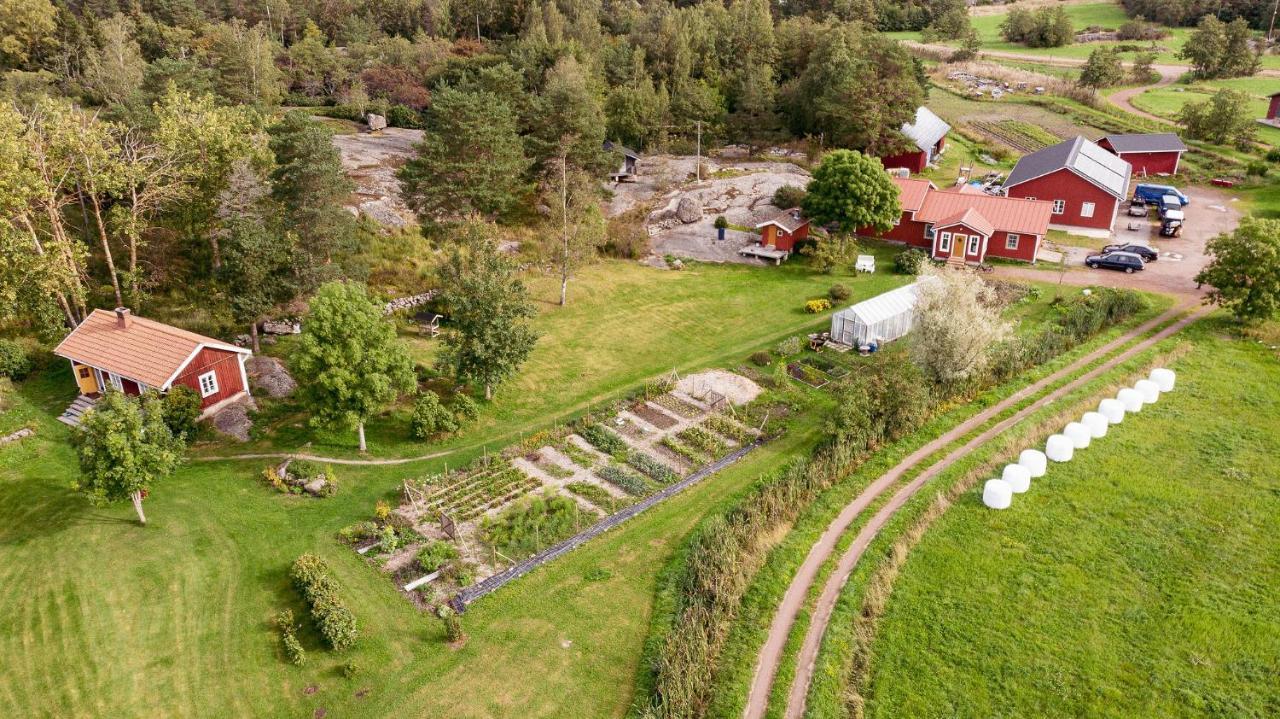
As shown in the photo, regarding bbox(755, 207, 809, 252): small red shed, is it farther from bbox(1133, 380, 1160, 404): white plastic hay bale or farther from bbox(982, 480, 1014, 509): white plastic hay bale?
bbox(982, 480, 1014, 509): white plastic hay bale

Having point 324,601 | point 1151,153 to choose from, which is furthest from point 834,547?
point 1151,153

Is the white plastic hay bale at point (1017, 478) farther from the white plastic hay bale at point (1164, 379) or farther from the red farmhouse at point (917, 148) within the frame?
the red farmhouse at point (917, 148)

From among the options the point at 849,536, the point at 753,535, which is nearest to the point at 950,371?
the point at 849,536

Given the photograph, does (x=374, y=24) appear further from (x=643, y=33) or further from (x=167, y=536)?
(x=167, y=536)

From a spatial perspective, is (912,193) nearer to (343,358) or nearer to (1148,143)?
(1148,143)

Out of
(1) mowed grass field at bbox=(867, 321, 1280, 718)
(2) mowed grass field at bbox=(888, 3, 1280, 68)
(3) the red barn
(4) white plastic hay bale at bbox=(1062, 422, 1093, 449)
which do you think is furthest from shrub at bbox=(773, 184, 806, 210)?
(2) mowed grass field at bbox=(888, 3, 1280, 68)

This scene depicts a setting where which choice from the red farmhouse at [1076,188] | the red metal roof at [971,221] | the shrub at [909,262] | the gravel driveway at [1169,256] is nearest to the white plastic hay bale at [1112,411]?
the shrub at [909,262]
